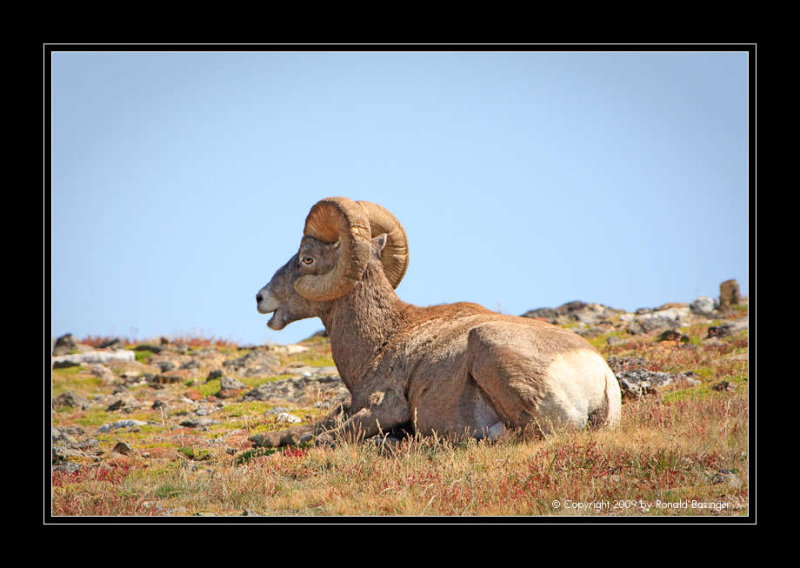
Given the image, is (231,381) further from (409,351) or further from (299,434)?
(409,351)

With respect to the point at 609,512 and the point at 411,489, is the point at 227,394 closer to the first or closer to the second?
the point at 411,489

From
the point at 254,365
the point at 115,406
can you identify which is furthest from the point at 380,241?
the point at 254,365

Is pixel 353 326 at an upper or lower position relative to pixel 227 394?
upper

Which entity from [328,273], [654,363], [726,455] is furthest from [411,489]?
[654,363]

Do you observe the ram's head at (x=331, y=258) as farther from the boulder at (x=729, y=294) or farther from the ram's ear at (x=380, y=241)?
the boulder at (x=729, y=294)

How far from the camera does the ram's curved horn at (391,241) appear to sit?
1483 cm

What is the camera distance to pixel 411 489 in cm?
1040

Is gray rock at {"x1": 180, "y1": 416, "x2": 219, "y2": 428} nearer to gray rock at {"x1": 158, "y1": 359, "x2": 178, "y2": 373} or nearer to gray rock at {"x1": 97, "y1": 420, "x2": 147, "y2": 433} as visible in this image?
gray rock at {"x1": 97, "y1": 420, "x2": 147, "y2": 433}

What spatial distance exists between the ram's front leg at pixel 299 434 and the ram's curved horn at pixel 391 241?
2398 mm

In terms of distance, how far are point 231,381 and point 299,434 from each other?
7.09 m

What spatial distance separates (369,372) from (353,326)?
2.71ft

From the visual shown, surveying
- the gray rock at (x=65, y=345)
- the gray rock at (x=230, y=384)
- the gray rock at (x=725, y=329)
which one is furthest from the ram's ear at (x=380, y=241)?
the gray rock at (x=65, y=345)

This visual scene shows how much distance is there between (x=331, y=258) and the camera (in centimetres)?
1448

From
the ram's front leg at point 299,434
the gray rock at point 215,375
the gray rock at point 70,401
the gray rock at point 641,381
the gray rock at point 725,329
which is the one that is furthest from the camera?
the gray rock at point 215,375
